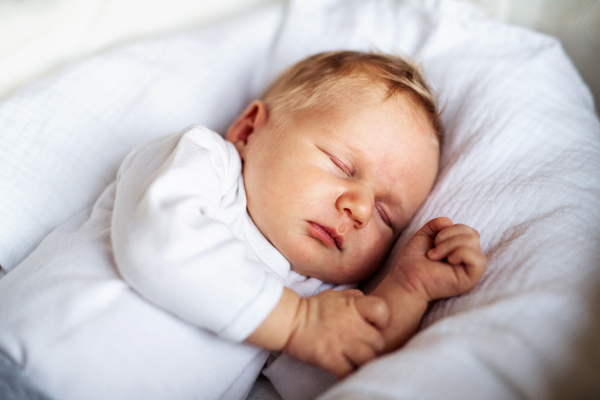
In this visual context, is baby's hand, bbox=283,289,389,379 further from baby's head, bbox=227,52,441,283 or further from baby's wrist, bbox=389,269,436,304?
baby's head, bbox=227,52,441,283

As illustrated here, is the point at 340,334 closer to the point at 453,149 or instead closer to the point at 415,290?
the point at 415,290

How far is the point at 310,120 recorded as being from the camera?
100cm

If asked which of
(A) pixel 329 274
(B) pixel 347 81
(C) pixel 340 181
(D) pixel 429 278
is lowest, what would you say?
(A) pixel 329 274

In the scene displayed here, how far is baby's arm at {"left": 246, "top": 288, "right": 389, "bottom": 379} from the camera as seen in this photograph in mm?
735

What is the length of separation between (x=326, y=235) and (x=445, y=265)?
0.83 feet

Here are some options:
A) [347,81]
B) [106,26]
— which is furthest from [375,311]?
[106,26]

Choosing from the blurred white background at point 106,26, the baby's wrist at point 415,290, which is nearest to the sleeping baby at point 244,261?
the baby's wrist at point 415,290

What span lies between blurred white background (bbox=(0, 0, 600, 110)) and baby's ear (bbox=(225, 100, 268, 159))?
2.14 ft

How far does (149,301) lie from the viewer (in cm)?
77

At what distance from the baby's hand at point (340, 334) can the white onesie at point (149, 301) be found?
0.31ft

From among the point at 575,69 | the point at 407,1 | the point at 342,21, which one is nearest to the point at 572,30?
the point at 575,69

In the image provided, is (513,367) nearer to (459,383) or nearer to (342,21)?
(459,383)

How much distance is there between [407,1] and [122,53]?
0.98 m

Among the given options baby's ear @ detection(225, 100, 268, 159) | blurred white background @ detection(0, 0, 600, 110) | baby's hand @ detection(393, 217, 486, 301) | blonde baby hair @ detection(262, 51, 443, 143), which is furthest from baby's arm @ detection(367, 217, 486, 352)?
blurred white background @ detection(0, 0, 600, 110)
